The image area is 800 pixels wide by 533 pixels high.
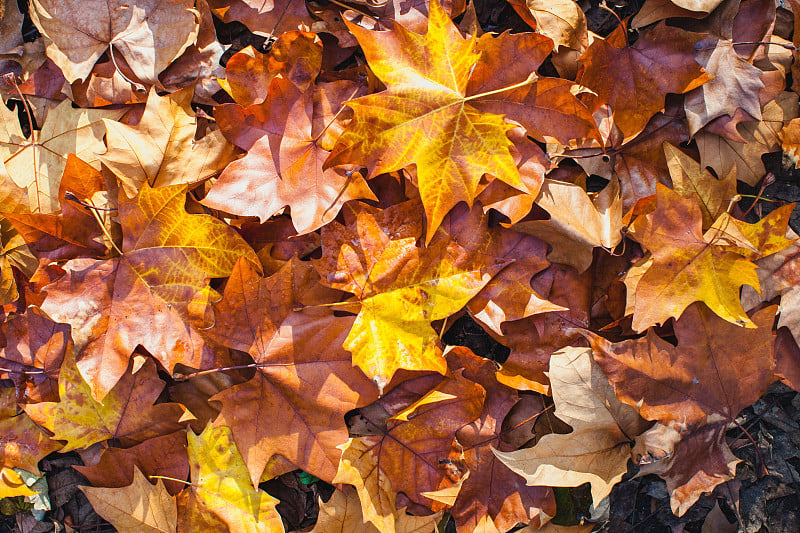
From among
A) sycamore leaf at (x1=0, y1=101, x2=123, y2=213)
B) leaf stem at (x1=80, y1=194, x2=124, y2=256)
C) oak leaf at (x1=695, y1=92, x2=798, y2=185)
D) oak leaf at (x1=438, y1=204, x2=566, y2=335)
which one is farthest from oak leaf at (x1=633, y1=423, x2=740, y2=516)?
sycamore leaf at (x1=0, y1=101, x2=123, y2=213)

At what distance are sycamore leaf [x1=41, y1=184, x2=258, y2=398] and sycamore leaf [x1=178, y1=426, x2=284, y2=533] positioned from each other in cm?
28

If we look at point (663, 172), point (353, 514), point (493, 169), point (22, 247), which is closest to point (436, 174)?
point (493, 169)

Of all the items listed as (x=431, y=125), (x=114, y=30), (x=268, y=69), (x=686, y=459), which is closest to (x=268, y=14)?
(x=268, y=69)

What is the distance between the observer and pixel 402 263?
1459mm

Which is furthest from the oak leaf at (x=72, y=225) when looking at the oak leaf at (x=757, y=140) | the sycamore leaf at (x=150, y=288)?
the oak leaf at (x=757, y=140)

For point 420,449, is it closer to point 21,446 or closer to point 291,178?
point 291,178

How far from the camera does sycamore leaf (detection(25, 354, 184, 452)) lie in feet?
5.32

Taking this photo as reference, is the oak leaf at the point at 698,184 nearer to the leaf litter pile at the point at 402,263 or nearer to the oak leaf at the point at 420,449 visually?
the leaf litter pile at the point at 402,263

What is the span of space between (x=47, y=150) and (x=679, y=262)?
6.72 ft

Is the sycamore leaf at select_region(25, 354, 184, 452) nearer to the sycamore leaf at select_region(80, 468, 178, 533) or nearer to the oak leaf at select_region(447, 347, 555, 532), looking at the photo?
the sycamore leaf at select_region(80, 468, 178, 533)

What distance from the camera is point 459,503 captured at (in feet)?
5.16

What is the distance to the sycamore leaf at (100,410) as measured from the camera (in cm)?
162

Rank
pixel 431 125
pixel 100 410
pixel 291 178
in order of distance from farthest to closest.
Answer: pixel 100 410 → pixel 291 178 → pixel 431 125

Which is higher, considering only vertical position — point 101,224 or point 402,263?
point 101,224
